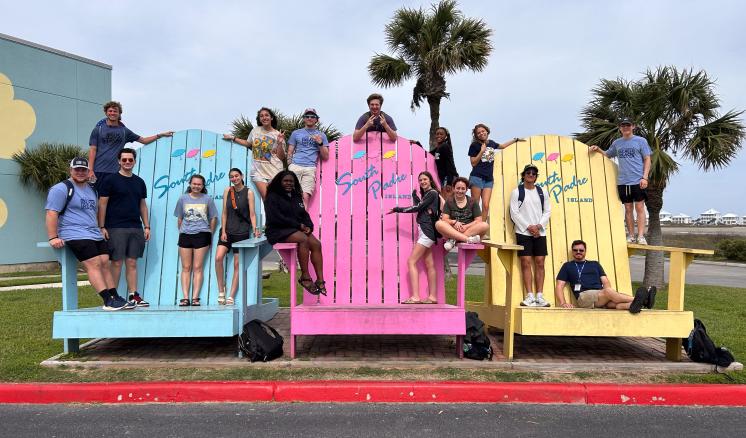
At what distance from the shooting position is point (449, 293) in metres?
9.70

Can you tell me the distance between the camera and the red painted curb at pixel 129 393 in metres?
3.56

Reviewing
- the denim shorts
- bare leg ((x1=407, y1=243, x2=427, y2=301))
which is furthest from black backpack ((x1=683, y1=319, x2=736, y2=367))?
bare leg ((x1=407, y1=243, x2=427, y2=301))

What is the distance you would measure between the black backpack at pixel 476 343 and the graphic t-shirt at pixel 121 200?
3.60 metres

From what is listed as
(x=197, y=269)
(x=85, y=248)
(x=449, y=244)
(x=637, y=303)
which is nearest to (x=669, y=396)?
(x=637, y=303)

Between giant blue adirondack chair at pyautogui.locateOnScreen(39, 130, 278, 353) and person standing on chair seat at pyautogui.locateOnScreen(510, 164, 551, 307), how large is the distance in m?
2.73

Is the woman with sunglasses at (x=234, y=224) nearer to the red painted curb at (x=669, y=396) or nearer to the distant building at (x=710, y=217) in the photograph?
the red painted curb at (x=669, y=396)

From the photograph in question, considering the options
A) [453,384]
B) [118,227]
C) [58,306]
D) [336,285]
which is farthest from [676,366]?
[58,306]

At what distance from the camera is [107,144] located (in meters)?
5.33

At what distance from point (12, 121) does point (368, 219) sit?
15780mm

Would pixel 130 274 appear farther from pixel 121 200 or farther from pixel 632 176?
pixel 632 176

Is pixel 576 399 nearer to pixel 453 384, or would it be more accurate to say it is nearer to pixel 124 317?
pixel 453 384

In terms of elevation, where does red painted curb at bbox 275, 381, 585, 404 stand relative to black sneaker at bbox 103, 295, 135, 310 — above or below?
below

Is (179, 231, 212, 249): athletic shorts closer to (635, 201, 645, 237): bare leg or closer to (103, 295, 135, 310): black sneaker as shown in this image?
(103, 295, 135, 310): black sneaker

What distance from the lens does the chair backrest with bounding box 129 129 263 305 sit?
5.29m
